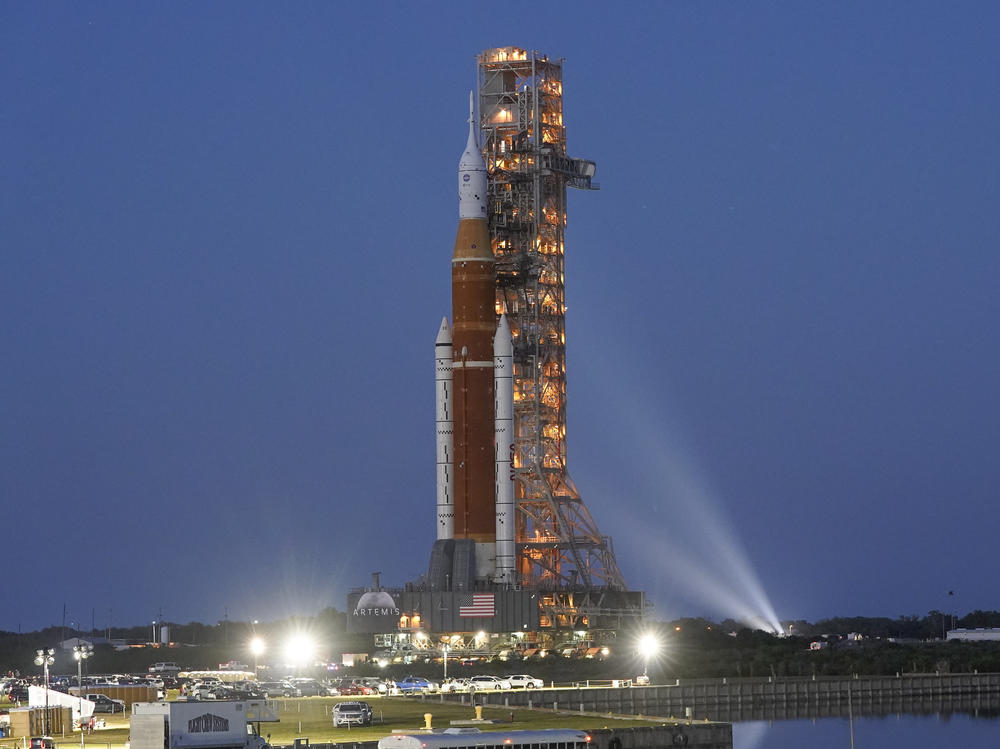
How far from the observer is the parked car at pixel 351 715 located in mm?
79875

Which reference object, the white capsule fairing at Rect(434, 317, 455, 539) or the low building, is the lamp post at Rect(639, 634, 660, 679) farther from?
the low building

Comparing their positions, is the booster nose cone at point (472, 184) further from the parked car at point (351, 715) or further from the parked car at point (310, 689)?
the parked car at point (351, 715)

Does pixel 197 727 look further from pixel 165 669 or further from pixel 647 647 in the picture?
pixel 165 669

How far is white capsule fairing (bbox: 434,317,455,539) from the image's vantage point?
126062 millimetres

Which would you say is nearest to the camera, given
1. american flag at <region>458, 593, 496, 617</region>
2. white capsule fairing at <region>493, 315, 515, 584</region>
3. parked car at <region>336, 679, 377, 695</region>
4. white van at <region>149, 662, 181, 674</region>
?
parked car at <region>336, 679, 377, 695</region>

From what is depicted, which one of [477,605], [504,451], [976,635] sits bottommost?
[976,635]

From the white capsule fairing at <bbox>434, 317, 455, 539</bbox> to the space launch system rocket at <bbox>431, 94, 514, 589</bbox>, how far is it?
0.22ft

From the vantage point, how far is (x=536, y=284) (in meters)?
130

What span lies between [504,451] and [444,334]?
9464mm

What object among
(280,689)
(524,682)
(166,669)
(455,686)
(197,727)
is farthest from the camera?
(166,669)

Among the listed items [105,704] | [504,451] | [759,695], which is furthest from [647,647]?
[105,704]

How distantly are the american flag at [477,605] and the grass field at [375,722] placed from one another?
2598 centimetres

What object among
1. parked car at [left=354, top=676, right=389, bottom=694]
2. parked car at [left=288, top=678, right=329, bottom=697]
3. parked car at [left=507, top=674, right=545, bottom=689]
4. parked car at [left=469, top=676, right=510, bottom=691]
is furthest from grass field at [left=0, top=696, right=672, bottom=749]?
parked car at [left=507, top=674, right=545, bottom=689]

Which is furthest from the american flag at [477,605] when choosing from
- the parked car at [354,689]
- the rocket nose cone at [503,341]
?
the parked car at [354,689]
